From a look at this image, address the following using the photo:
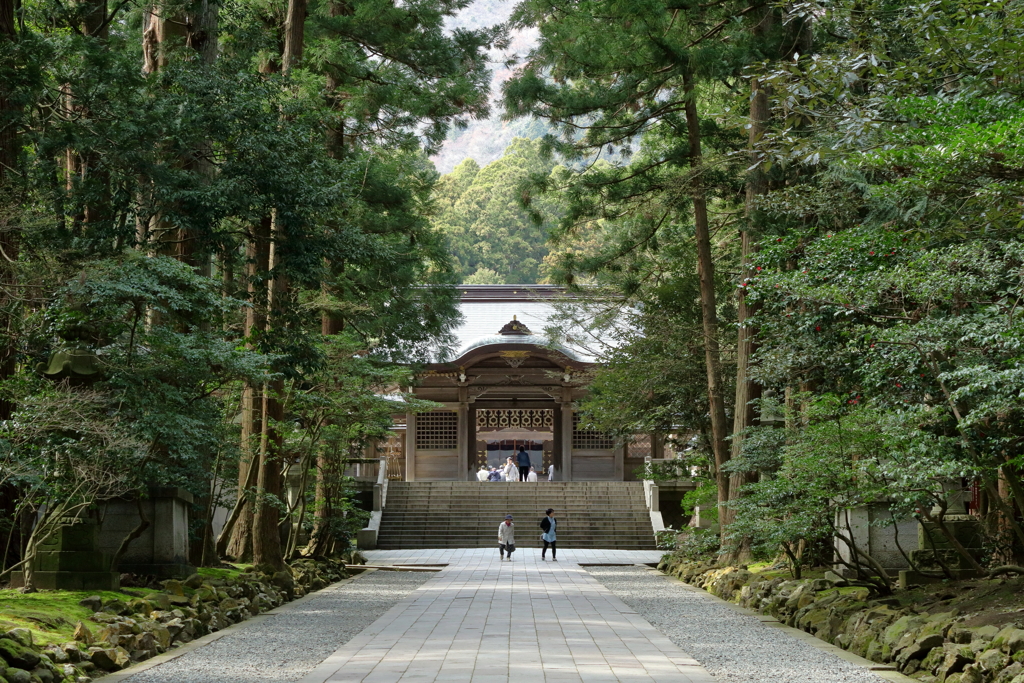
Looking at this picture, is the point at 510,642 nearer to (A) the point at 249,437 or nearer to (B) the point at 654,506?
(A) the point at 249,437

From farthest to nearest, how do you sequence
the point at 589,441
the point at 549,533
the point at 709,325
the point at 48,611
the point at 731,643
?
1. the point at 589,441
2. the point at 549,533
3. the point at 709,325
4. the point at 731,643
5. the point at 48,611

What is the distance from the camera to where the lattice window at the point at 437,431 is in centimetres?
2878

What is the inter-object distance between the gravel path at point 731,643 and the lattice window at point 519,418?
53.2 feet

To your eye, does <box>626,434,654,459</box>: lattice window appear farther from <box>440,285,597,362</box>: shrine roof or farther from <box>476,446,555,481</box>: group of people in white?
<box>440,285,597,362</box>: shrine roof

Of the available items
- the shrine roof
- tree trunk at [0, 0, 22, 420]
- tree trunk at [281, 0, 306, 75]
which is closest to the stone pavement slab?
tree trunk at [0, 0, 22, 420]

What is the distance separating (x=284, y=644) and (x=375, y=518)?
48.6 ft

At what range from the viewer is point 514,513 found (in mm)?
24125

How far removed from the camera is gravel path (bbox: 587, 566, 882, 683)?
6.91 m

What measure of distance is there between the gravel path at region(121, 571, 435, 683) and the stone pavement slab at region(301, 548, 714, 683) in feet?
0.90

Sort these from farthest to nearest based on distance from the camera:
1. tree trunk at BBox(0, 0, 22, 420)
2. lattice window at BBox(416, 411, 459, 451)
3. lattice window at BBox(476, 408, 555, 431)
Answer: lattice window at BBox(476, 408, 555, 431)
lattice window at BBox(416, 411, 459, 451)
tree trunk at BBox(0, 0, 22, 420)

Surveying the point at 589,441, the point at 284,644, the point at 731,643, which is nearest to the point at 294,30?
the point at 284,644

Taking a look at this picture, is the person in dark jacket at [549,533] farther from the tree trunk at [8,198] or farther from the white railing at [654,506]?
Result: the tree trunk at [8,198]

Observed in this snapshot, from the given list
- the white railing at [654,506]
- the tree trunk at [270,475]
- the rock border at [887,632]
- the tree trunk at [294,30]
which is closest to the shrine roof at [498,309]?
the white railing at [654,506]

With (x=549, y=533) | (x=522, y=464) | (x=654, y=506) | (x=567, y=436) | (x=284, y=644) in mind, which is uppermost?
(x=567, y=436)
